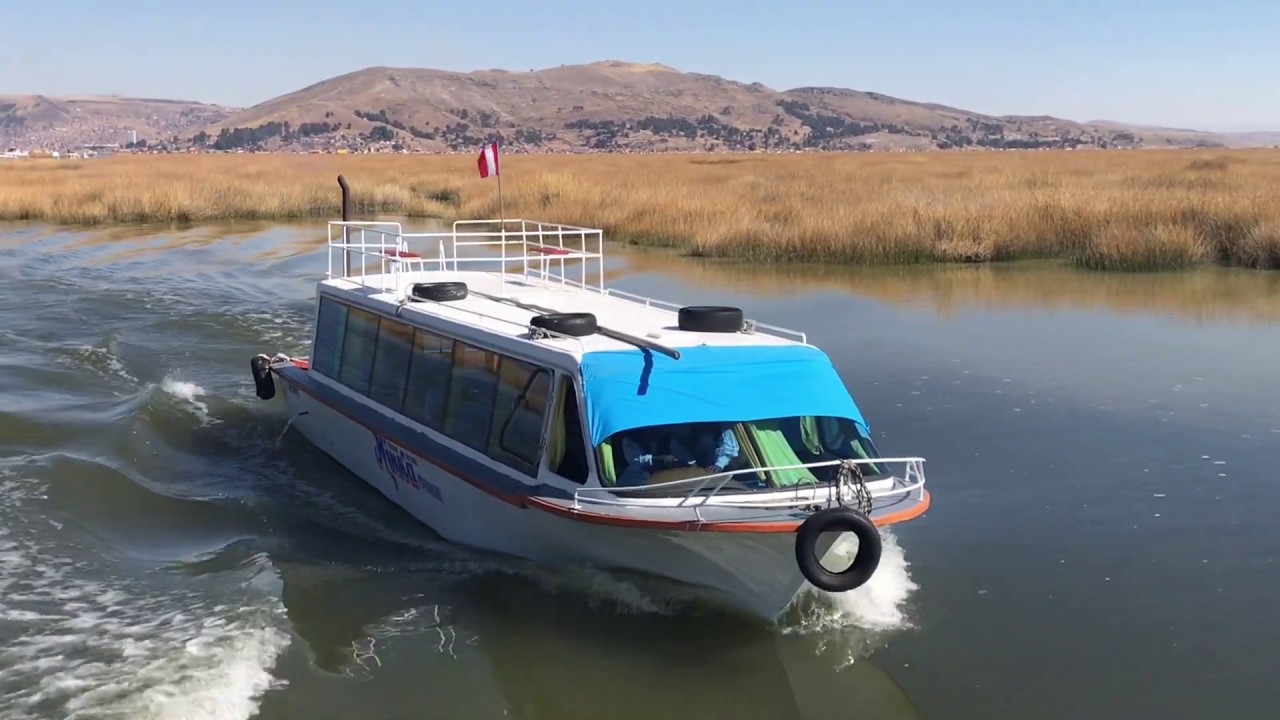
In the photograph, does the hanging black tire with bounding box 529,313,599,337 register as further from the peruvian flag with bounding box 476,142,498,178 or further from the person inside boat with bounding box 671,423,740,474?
the peruvian flag with bounding box 476,142,498,178

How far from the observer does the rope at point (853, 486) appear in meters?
8.05

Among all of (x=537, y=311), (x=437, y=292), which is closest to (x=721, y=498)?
(x=537, y=311)

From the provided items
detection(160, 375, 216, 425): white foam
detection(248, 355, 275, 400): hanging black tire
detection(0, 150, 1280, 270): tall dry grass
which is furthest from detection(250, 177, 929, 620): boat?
detection(0, 150, 1280, 270): tall dry grass

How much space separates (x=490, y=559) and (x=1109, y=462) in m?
6.32

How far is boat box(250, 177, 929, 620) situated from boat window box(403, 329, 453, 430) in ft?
0.06

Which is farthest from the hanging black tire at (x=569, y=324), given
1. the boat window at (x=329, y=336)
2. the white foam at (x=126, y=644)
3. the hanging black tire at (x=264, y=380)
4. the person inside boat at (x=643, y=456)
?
the hanging black tire at (x=264, y=380)

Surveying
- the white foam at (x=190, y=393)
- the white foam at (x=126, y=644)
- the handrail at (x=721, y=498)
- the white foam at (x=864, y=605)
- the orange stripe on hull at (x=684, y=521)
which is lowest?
the white foam at (x=126, y=644)

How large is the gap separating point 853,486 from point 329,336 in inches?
263

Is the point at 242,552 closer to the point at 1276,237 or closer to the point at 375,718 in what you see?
the point at 375,718

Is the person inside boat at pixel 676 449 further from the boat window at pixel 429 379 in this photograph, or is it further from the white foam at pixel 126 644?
the white foam at pixel 126 644

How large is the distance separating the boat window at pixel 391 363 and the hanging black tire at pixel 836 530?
15.6 ft

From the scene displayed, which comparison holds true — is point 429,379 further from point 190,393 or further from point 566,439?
point 190,393

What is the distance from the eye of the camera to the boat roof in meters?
9.40

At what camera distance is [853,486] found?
8.20 meters
